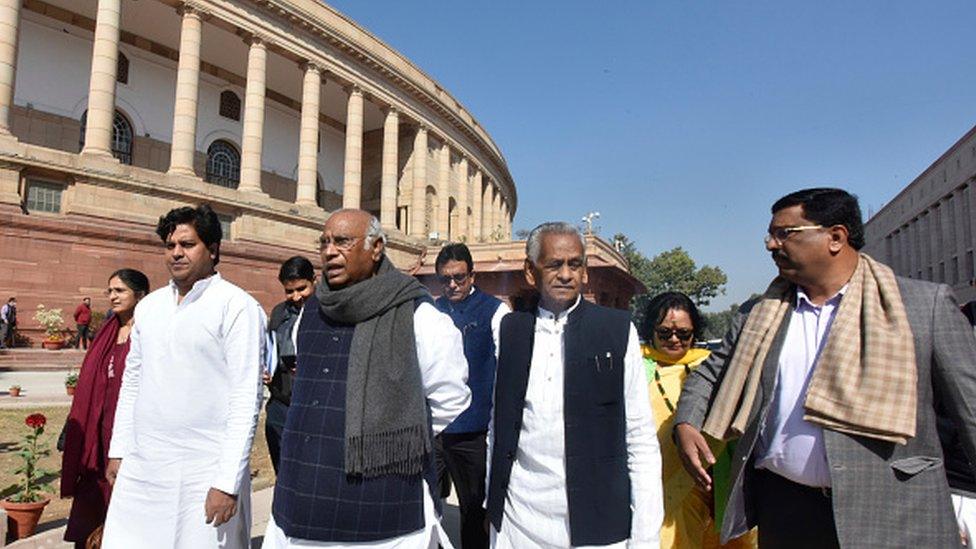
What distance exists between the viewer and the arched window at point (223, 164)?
25797mm

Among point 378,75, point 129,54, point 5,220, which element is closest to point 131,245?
point 5,220

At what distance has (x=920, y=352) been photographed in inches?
74.1

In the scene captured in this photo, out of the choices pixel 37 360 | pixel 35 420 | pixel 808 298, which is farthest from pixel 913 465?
pixel 37 360

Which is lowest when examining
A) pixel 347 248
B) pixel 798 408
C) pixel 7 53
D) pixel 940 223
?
pixel 798 408

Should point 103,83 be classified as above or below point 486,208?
below

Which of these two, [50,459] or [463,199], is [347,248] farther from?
[463,199]

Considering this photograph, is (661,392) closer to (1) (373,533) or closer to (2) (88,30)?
(1) (373,533)

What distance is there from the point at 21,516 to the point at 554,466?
388cm

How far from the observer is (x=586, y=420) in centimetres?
222

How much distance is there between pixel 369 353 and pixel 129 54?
2696 cm

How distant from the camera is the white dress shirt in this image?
202cm

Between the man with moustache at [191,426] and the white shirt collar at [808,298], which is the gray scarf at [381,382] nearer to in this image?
the man with moustache at [191,426]

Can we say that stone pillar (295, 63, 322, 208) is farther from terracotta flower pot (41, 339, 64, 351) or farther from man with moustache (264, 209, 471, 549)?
man with moustache (264, 209, 471, 549)

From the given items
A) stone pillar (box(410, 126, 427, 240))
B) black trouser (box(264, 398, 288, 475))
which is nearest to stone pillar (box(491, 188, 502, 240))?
stone pillar (box(410, 126, 427, 240))
